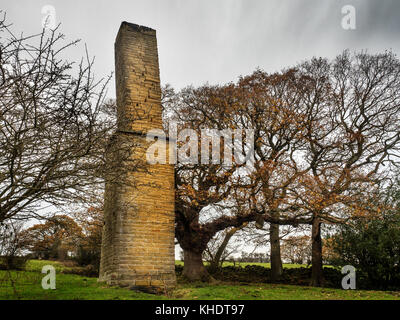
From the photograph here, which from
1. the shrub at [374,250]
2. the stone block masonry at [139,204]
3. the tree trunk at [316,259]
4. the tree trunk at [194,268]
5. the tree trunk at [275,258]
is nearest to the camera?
the stone block masonry at [139,204]

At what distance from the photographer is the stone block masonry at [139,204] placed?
9.19m

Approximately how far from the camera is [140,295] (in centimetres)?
785

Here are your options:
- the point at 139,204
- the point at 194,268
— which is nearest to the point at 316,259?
the point at 194,268

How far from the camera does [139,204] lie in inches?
381

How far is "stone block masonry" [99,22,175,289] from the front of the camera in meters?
9.19

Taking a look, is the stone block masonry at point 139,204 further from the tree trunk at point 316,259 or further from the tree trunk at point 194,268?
the tree trunk at point 316,259

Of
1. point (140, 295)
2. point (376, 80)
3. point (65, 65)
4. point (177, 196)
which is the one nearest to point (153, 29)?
point (177, 196)

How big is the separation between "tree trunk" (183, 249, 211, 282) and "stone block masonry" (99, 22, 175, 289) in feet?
16.7

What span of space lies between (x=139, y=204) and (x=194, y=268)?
603 cm

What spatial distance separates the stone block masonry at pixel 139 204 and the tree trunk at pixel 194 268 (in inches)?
201

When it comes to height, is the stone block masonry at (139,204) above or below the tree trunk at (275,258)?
above

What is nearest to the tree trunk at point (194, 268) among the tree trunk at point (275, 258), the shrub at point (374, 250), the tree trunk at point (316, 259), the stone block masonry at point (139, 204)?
the tree trunk at point (275, 258)

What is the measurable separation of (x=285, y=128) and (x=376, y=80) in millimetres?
5850
